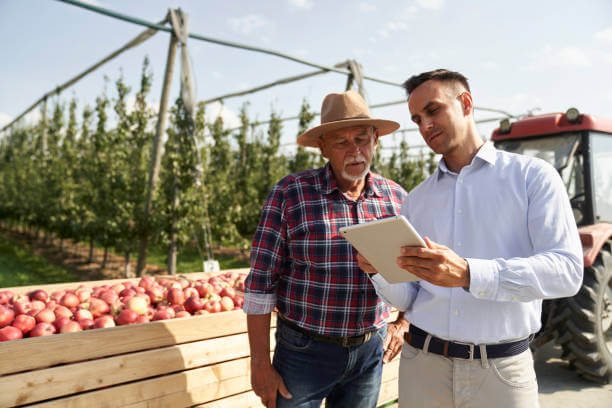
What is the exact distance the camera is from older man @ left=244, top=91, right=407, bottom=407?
67.9 inches

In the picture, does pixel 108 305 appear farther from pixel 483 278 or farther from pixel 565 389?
pixel 565 389

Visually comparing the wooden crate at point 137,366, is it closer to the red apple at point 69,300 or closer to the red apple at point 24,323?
the red apple at point 24,323

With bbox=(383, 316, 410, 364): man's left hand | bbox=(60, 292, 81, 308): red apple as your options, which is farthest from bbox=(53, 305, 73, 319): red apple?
bbox=(383, 316, 410, 364): man's left hand

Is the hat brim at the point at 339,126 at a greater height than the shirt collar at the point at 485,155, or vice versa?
the hat brim at the point at 339,126

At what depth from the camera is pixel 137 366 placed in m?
2.08

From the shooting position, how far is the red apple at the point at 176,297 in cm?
312

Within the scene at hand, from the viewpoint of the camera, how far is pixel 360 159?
1.86 m

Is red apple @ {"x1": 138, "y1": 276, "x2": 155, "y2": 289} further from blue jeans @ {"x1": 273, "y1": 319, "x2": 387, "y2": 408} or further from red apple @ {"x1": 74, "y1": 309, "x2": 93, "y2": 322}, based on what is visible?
blue jeans @ {"x1": 273, "y1": 319, "x2": 387, "y2": 408}

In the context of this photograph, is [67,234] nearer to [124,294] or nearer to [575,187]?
[124,294]

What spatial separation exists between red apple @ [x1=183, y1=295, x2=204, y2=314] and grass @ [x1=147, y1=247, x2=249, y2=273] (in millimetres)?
6823

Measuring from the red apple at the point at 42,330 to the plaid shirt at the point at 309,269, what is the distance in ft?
4.70

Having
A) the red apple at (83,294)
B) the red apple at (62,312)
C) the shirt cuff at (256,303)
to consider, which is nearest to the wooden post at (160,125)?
the red apple at (83,294)

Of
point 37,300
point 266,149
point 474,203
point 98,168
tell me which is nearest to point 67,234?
point 98,168

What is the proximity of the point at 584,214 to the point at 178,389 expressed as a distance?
12.9 ft
